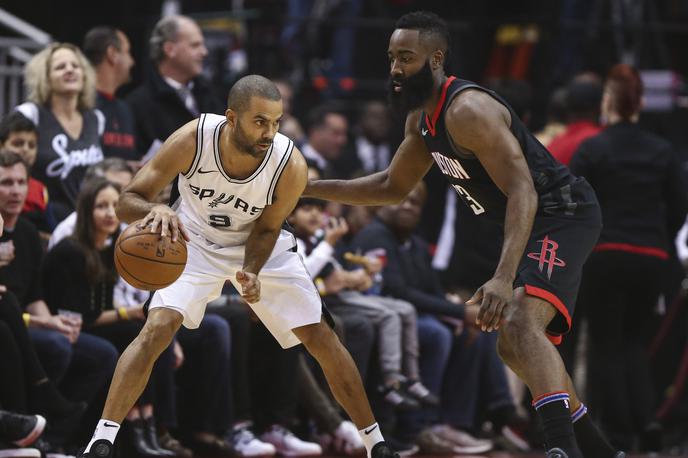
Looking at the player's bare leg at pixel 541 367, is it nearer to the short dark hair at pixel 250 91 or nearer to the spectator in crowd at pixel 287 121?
the short dark hair at pixel 250 91

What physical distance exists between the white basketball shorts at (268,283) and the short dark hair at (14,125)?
1.60m

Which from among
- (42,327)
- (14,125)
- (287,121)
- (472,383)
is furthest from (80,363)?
(287,121)

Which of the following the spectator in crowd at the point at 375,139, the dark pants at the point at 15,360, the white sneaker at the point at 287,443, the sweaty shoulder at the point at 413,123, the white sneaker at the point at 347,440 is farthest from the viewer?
the spectator in crowd at the point at 375,139

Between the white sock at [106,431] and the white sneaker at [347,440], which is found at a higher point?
the white sock at [106,431]

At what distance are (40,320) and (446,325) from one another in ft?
9.41

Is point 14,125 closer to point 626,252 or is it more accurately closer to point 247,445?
point 247,445

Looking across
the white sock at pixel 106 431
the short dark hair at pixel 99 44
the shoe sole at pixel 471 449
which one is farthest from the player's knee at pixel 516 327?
the short dark hair at pixel 99 44

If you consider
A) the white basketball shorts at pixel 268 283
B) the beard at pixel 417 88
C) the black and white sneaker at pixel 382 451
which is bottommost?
the black and white sneaker at pixel 382 451

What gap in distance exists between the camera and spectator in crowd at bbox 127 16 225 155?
7.62 meters

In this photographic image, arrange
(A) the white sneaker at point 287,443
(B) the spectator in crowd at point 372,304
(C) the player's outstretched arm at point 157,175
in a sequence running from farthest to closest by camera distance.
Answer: (B) the spectator in crowd at point 372,304
(A) the white sneaker at point 287,443
(C) the player's outstretched arm at point 157,175

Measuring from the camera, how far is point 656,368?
366 inches

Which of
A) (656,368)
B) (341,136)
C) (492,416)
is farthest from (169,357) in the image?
(656,368)

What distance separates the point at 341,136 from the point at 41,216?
3.10 metres

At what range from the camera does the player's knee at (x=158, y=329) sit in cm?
505
